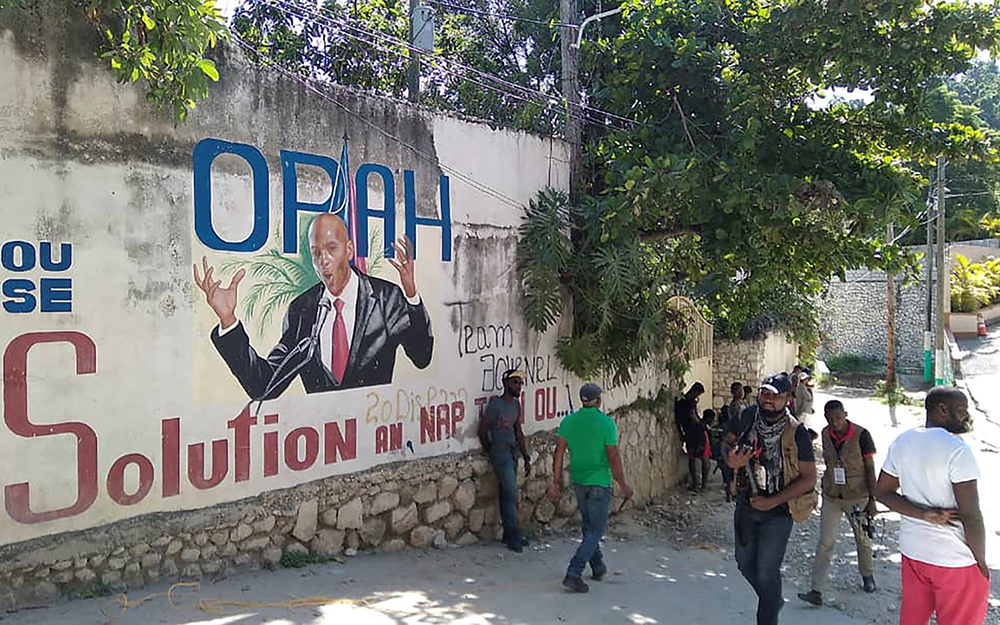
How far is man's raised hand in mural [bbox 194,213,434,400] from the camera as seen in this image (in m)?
6.24

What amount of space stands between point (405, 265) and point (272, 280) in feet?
4.78

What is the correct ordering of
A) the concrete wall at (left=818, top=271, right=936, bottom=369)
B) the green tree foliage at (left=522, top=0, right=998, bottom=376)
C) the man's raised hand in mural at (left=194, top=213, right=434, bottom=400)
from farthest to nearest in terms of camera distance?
1. the concrete wall at (left=818, top=271, right=936, bottom=369)
2. the green tree foliage at (left=522, top=0, right=998, bottom=376)
3. the man's raised hand in mural at (left=194, top=213, right=434, bottom=400)

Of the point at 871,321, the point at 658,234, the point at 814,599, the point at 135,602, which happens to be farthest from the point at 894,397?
the point at 135,602

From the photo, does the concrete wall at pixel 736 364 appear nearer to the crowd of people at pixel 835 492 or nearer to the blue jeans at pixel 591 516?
the crowd of people at pixel 835 492

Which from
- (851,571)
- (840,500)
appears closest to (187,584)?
(840,500)

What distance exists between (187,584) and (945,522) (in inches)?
185

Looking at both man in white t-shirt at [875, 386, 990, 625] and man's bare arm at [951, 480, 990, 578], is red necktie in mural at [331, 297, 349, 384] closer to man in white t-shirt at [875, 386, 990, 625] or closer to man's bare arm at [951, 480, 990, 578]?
man in white t-shirt at [875, 386, 990, 625]

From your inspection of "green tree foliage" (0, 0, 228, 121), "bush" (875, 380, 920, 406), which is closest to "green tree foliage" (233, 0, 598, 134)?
"green tree foliage" (0, 0, 228, 121)

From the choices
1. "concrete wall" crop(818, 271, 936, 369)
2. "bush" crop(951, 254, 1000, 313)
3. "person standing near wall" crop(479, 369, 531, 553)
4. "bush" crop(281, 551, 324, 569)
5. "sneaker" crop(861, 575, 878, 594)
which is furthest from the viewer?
"concrete wall" crop(818, 271, 936, 369)

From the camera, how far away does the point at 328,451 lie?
6.91m

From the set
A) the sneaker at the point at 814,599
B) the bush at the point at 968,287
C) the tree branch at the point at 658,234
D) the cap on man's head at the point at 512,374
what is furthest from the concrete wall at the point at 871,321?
the sneaker at the point at 814,599

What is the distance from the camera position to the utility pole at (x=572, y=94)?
9.88 m

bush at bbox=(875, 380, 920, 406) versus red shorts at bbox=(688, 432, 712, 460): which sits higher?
red shorts at bbox=(688, 432, 712, 460)

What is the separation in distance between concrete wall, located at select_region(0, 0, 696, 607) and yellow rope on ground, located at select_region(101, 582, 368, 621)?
20 cm
